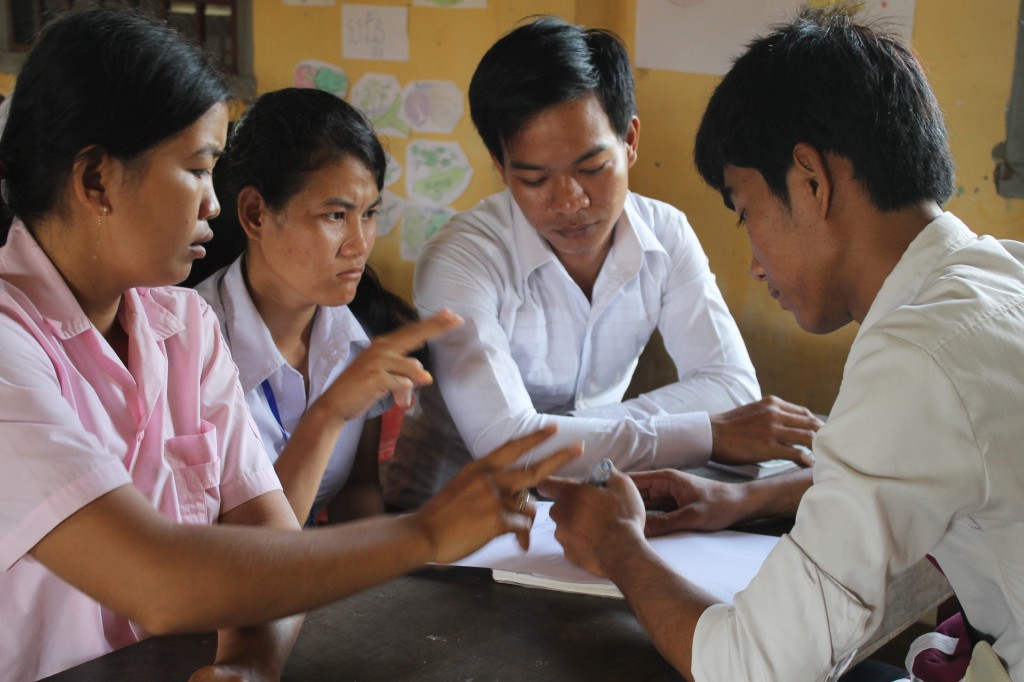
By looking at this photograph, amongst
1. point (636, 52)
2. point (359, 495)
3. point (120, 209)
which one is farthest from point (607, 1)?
point (120, 209)

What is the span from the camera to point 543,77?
2.15m

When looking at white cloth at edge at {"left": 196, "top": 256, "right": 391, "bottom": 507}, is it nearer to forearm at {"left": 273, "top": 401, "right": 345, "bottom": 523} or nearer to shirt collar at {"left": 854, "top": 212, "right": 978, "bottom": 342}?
forearm at {"left": 273, "top": 401, "right": 345, "bottom": 523}

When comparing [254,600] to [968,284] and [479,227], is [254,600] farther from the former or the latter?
[479,227]

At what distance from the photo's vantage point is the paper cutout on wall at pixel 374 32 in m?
3.79

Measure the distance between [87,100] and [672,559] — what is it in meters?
1.04

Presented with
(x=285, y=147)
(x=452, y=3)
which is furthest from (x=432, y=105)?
(x=285, y=147)

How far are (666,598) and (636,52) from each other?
7.27 feet

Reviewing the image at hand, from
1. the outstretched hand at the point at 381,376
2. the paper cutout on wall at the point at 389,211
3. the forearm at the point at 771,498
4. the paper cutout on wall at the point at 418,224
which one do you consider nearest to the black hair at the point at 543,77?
the outstretched hand at the point at 381,376

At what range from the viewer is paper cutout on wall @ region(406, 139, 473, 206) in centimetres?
378

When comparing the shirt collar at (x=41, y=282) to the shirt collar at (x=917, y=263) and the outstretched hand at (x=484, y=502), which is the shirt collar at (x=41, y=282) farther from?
the shirt collar at (x=917, y=263)

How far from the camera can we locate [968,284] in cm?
105

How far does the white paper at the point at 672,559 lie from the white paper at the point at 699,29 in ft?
5.36

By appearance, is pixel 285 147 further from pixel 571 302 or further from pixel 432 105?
pixel 432 105

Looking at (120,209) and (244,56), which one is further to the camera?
(244,56)
